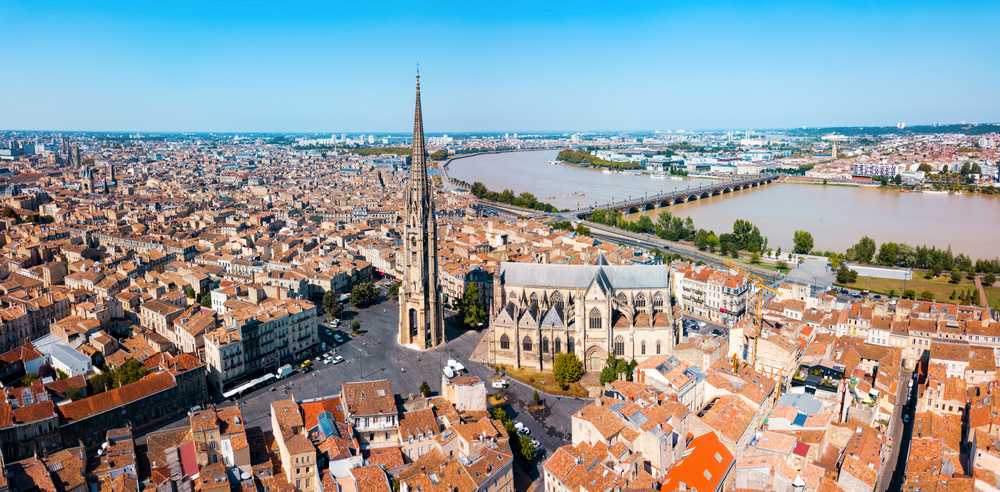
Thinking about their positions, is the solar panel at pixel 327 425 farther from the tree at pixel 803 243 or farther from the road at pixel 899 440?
the tree at pixel 803 243

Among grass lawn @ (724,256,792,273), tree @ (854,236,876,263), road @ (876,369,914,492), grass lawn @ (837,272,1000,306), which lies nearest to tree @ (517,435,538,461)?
road @ (876,369,914,492)

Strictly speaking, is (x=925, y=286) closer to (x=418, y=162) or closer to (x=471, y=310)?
(x=471, y=310)

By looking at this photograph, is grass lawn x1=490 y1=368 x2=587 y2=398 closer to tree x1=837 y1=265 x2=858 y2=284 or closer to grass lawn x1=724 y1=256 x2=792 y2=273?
tree x1=837 y1=265 x2=858 y2=284

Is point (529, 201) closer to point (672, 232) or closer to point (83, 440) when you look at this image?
Answer: point (672, 232)

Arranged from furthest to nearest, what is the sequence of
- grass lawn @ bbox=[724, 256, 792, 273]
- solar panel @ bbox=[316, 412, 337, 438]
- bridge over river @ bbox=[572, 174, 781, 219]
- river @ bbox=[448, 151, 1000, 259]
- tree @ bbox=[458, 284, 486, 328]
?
bridge over river @ bbox=[572, 174, 781, 219], river @ bbox=[448, 151, 1000, 259], grass lawn @ bbox=[724, 256, 792, 273], tree @ bbox=[458, 284, 486, 328], solar panel @ bbox=[316, 412, 337, 438]

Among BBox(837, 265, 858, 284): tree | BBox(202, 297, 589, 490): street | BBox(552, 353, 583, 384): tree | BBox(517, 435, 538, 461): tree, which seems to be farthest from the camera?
BBox(837, 265, 858, 284): tree

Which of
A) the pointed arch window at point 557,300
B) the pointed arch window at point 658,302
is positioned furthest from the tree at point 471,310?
the pointed arch window at point 658,302

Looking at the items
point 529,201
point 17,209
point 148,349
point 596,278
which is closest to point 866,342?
→ point 596,278
